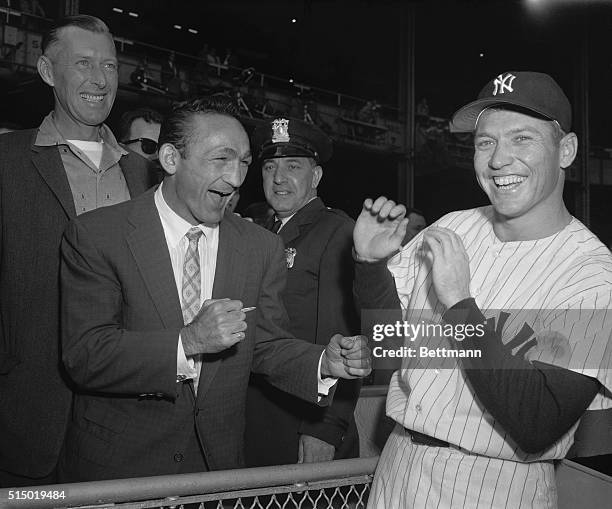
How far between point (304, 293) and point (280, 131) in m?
0.75

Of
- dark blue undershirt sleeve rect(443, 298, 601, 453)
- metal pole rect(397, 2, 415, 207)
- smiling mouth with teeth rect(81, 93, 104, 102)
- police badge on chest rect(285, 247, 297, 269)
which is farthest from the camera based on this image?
metal pole rect(397, 2, 415, 207)

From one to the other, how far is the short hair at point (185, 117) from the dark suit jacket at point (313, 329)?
70cm

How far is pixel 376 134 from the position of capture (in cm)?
1391

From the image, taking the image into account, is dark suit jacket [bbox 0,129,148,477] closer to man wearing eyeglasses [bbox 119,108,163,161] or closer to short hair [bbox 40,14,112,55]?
short hair [bbox 40,14,112,55]

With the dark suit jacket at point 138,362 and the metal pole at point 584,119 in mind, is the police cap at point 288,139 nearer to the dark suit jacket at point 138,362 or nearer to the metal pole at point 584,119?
the dark suit jacket at point 138,362

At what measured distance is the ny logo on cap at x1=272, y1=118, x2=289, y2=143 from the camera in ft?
8.74

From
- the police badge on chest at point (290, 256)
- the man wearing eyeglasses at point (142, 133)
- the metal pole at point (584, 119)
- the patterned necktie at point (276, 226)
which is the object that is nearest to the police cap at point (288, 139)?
the patterned necktie at point (276, 226)

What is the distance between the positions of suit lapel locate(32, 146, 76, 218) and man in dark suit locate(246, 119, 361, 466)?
84cm

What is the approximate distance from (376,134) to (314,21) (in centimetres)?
274

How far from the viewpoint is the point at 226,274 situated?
177 centimetres

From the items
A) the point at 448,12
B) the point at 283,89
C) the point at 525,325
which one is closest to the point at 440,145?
the point at 448,12

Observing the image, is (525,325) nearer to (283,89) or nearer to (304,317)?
(304,317)

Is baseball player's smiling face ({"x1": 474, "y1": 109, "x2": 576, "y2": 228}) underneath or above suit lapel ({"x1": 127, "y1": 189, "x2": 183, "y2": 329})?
above

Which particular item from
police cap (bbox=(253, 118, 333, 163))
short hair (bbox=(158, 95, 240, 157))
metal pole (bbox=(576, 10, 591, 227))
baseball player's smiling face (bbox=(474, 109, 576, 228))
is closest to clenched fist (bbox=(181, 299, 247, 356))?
short hair (bbox=(158, 95, 240, 157))
